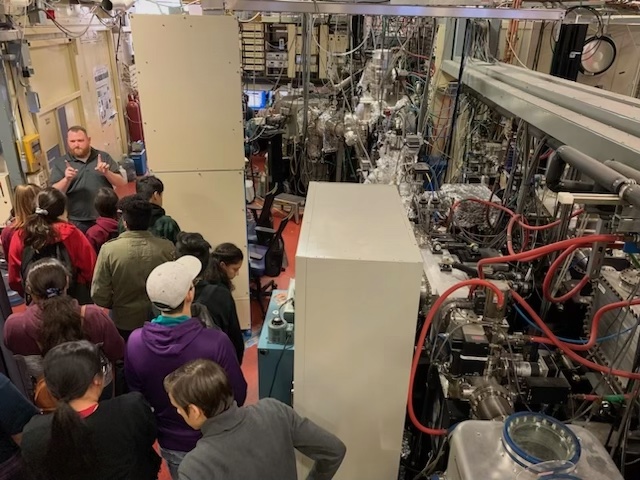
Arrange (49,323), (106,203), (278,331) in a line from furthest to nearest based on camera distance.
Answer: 1. (106,203)
2. (278,331)
3. (49,323)

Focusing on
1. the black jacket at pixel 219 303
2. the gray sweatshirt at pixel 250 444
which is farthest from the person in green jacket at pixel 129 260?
the gray sweatshirt at pixel 250 444

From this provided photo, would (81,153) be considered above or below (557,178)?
below

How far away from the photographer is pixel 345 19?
618 centimetres

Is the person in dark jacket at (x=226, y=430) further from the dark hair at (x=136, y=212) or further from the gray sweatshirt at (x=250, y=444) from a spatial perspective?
the dark hair at (x=136, y=212)

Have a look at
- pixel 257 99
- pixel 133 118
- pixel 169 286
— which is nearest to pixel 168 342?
pixel 169 286

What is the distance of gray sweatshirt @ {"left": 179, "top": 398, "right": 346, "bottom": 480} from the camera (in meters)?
1.30

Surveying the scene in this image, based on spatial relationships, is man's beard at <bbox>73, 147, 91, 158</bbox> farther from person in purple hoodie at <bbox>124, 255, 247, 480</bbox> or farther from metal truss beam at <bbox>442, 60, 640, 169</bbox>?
metal truss beam at <bbox>442, 60, 640, 169</bbox>

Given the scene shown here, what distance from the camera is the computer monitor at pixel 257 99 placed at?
6781 mm

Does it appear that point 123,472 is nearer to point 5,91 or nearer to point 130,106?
point 5,91

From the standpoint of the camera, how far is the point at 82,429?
1412 mm

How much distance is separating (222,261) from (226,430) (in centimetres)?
128

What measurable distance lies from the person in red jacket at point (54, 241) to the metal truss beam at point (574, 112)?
8.25 feet

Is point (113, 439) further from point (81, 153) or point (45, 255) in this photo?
point (81, 153)

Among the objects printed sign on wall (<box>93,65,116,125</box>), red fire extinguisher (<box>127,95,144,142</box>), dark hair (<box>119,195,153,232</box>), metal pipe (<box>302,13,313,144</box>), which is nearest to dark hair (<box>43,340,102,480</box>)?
dark hair (<box>119,195,153,232</box>)
